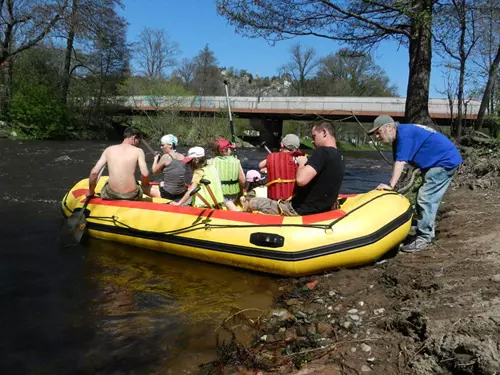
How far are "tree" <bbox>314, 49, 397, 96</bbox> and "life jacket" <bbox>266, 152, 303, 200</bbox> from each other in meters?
40.0

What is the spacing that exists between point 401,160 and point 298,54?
4982 centimetres

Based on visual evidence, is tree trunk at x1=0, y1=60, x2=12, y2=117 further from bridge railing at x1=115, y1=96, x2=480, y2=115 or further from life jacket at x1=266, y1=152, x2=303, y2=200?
life jacket at x1=266, y1=152, x2=303, y2=200

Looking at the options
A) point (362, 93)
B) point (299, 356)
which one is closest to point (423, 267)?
point (299, 356)

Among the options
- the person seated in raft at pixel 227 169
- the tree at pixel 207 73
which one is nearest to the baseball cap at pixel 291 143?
the person seated in raft at pixel 227 169

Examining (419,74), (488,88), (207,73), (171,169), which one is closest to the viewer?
(171,169)

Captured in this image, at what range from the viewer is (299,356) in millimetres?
2895

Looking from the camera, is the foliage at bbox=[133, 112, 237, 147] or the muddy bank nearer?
the muddy bank

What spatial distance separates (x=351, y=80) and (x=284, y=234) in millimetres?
44466

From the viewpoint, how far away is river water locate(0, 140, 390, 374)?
125 inches

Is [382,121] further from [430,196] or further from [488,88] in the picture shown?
[488,88]

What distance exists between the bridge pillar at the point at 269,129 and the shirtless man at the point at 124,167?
28311 mm

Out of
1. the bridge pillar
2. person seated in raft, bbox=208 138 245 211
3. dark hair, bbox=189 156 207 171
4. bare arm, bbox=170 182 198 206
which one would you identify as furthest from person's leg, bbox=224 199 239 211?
the bridge pillar

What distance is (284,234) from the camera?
182 inches

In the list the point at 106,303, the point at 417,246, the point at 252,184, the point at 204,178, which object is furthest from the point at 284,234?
the point at 252,184
